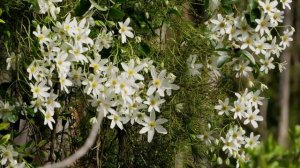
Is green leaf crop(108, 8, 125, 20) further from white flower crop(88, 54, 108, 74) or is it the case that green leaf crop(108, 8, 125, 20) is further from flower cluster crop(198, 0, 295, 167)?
flower cluster crop(198, 0, 295, 167)

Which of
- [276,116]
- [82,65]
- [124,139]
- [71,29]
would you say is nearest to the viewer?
[71,29]

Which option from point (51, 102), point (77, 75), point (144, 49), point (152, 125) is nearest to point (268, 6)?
point (144, 49)

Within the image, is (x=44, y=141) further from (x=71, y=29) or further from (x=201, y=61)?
(x=201, y=61)

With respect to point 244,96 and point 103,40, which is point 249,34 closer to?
point 244,96

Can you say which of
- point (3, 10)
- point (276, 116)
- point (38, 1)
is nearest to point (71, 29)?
point (38, 1)

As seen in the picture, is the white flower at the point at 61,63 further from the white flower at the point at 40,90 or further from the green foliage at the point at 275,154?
the green foliage at the point at 275,154

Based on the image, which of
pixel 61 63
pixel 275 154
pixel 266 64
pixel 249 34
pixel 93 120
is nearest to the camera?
pixel 275 154

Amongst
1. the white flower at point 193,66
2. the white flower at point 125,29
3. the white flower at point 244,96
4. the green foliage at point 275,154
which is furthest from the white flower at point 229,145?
the green foliage at point 275,154
